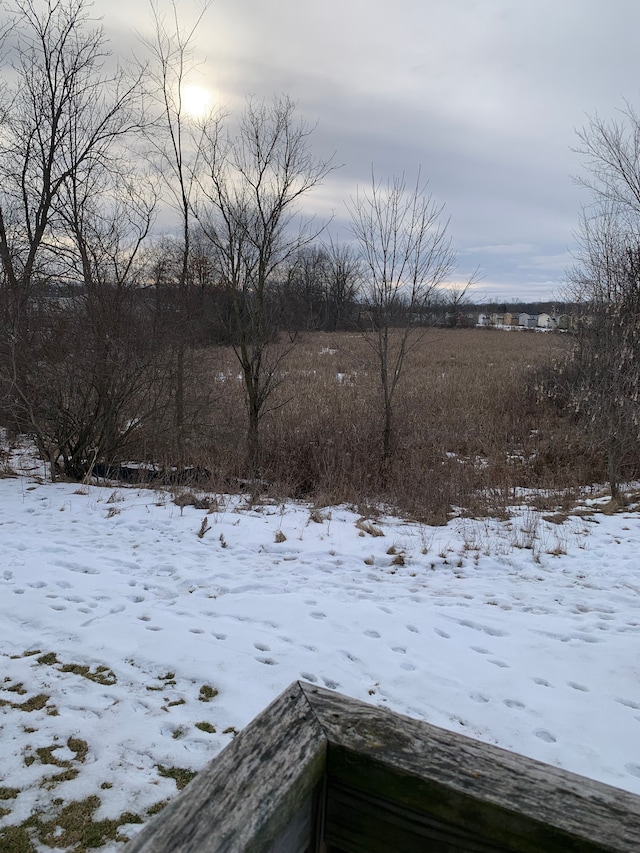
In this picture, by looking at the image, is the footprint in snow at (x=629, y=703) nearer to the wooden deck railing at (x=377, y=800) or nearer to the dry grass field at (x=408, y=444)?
the wooden deck railing at (x=377, y=800)

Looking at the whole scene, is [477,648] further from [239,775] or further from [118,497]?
[118,497]

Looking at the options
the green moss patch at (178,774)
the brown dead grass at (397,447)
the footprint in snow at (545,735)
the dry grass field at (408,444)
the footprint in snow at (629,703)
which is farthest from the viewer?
the dry grass field at (408,444)

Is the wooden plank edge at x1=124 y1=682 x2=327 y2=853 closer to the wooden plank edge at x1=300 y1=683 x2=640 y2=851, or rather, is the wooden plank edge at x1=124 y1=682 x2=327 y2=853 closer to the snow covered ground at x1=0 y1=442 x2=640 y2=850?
the wooden plank edge at x1=300 y1=683 x2=640 y2=851

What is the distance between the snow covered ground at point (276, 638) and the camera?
8.41 feet

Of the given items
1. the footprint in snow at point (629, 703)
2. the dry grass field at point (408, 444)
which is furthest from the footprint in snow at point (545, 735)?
the dry grass field at point (408, 444)

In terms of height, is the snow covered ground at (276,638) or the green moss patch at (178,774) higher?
the green moss patch at (178,774)

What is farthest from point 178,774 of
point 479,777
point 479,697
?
point 479,777

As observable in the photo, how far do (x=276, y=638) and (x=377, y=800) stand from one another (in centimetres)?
294

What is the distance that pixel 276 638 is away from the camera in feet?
12.0

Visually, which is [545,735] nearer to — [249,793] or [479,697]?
[479,697]

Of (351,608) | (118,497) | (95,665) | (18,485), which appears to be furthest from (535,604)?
(18,485)

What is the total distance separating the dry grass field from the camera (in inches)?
324

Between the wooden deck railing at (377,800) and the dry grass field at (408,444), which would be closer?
the wooden deck railing at (377,800)

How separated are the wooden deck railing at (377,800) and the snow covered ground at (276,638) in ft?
5.38
